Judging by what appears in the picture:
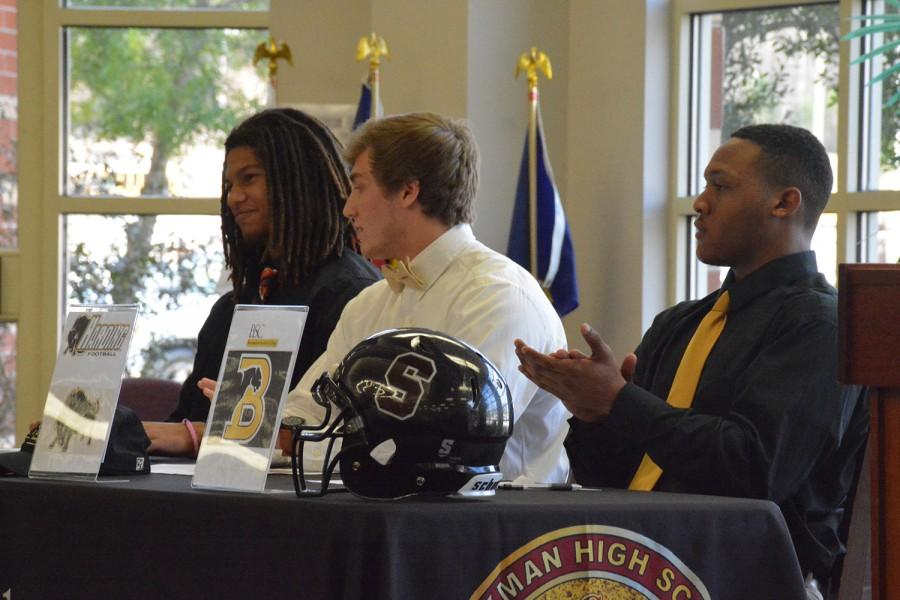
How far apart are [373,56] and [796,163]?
243cm

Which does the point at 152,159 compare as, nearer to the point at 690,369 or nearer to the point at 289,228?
the point at 289,228

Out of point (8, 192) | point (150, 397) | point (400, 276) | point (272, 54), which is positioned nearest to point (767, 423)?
point (400, 276)

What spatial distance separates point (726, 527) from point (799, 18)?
333 cm

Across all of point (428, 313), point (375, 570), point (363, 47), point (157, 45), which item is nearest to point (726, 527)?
point (375, 570)

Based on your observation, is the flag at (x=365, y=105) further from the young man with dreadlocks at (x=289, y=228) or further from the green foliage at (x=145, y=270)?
the young man with dreadlocks at (x=289, y=228)

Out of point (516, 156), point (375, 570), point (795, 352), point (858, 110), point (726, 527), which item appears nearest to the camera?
point (375, 570)

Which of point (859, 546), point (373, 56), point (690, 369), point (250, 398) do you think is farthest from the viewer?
point (373, 56)

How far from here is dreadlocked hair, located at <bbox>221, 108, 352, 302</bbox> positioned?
288 centimetres

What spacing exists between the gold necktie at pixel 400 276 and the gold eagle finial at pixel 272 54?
8.45ft

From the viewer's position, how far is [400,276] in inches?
100

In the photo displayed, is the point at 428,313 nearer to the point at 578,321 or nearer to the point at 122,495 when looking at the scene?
the point at 122,495

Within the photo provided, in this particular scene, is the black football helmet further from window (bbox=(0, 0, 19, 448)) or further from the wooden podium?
window (bbox=(0, 0, 19, 448))

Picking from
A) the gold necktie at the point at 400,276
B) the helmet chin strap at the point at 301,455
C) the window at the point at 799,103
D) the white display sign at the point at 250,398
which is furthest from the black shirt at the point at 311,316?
the window at the point at 799,103

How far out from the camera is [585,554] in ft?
5.25
